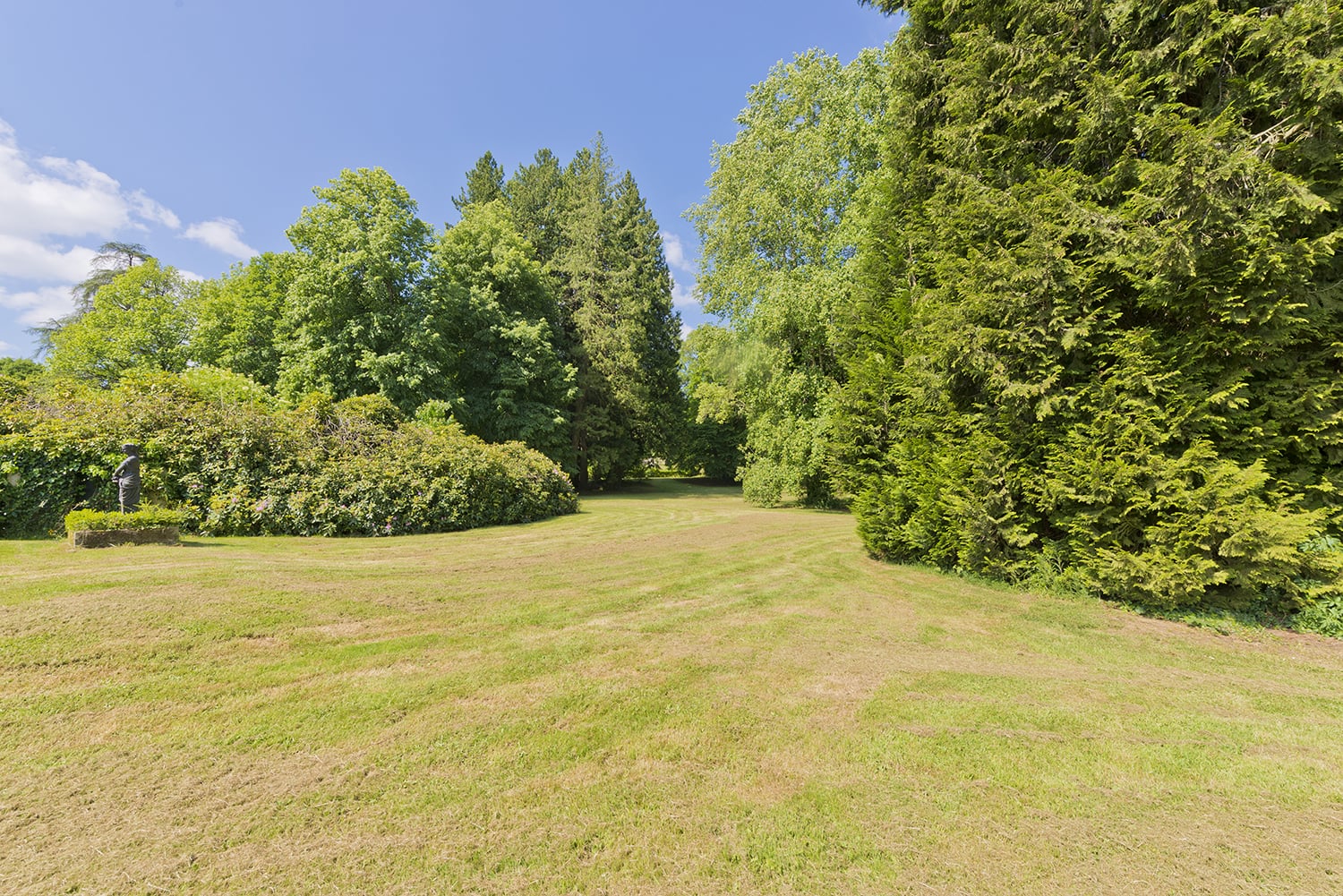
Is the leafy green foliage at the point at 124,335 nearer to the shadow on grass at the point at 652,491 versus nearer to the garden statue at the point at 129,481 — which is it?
the shadow on grass at the point at 652,491

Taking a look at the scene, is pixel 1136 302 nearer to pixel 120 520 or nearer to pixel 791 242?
pixel 120 520

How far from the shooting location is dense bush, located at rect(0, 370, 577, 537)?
27.2 feet

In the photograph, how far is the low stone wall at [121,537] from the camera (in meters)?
6.79

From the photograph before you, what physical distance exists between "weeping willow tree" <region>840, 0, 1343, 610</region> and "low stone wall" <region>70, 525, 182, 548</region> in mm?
11113

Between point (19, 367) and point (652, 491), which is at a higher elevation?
point (19, 367)

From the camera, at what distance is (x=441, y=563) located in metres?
7.55

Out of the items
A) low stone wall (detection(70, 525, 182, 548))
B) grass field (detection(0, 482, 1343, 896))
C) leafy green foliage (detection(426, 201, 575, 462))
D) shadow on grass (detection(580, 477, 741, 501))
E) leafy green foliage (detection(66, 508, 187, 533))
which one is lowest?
grass field (detection(0, 482, 1343, 896))

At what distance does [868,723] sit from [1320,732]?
302 centimetres

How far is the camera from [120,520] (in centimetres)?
708

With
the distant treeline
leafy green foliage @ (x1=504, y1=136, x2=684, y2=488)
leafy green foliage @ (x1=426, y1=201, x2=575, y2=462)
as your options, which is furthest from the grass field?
leafy green foliage @ (x1=504, y1=136, x2=684, y2=488)

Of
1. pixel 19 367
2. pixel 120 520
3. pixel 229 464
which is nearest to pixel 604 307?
pixel 229 464

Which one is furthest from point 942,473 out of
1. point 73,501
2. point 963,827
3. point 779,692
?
point 73,501

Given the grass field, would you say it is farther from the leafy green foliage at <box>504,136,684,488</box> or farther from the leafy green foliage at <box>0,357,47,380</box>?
the leafy green foliage at <box>0,357,47,380</box>

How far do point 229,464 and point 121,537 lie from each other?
2.60 m
